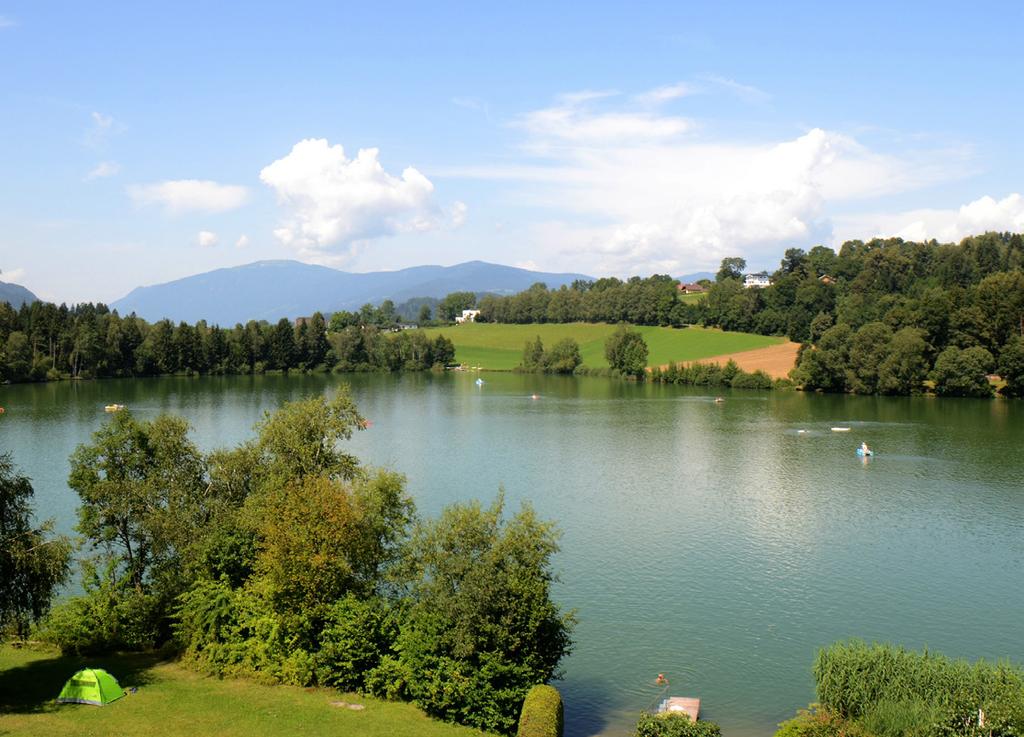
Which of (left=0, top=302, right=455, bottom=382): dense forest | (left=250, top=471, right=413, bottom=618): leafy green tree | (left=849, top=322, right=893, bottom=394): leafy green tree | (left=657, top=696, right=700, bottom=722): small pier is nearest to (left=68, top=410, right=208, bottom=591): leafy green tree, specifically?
(left=250, top=471, right=413, bottom=618): leafy green tree

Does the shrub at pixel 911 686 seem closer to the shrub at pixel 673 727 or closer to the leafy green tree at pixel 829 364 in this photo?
the shrub at pixel 673 727

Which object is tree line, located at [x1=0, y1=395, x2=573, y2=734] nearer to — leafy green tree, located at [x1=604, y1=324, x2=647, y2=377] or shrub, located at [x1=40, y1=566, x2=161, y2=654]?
shrub, located at [x1=40, y1=566, x2=161, y2=654]

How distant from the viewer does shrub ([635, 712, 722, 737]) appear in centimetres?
1922

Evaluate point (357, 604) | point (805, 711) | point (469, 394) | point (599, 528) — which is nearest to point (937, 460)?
point (599, 528)

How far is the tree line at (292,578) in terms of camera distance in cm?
2211

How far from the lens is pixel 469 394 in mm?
118250

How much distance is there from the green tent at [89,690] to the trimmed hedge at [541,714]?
10979 millimetres

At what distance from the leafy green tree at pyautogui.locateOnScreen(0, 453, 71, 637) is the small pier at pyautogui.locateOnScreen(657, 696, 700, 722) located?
1730 cm

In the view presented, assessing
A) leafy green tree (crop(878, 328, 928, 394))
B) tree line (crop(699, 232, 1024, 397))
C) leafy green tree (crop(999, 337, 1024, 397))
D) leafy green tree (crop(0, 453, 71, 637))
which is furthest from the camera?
leafy green tree (crop(878, 328, 928, 394))

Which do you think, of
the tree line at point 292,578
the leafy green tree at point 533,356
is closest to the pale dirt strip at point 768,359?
the leafy green tree at point 533,356

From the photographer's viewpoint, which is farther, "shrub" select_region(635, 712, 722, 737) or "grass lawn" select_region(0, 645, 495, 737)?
"grass lawn" select_region(0, 645, 495, 737)

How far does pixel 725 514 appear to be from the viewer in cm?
4762

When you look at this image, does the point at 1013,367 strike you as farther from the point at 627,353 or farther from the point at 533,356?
the point at 533,356

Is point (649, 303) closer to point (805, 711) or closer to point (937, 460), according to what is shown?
point (937, 460)
